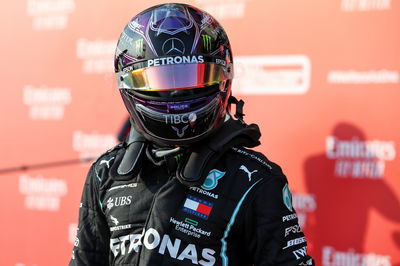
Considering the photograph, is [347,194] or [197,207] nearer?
[197,207]

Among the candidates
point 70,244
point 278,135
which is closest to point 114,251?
point 278,135

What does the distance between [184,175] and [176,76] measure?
0.70 feet

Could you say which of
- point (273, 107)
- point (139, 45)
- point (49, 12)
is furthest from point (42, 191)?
point (139, 45)

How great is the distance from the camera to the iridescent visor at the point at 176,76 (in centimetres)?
114

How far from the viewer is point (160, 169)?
1.20m

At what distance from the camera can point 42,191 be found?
99.3 inches

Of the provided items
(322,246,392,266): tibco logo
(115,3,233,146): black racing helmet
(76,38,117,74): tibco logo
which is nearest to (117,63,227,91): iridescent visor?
(115,3,233,146): black racing helmet

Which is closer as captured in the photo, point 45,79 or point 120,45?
point 120,45

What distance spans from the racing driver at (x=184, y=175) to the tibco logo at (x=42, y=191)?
1276 mm

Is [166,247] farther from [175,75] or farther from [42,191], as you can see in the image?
[42,191]

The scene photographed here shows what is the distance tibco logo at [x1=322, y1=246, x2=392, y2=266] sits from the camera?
183 cm

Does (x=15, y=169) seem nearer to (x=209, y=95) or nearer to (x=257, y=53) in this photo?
(x=257, y=53)

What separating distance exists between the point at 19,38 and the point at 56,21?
0.24m

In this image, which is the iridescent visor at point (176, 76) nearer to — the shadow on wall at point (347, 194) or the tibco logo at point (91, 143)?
the shadow on wall at point (347, 194)
